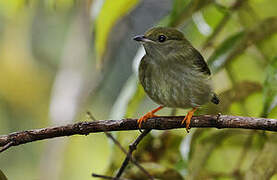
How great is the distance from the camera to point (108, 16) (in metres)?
1.69

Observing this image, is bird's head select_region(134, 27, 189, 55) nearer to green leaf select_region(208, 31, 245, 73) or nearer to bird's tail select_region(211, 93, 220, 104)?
bird's tail select_region(211, 93, 220, 104)

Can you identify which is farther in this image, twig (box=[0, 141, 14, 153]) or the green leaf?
the green leaf

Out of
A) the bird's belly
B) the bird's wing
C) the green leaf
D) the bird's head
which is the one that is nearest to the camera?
the green leaf

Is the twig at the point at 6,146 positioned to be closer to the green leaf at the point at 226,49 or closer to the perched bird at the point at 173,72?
the perched bird at the point at 173,72

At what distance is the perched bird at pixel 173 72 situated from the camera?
2.00m

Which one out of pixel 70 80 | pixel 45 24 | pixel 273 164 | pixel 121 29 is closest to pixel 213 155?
pixel 273 164

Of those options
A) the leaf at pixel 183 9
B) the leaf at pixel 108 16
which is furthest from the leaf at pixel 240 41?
the leaf at pixel 108 16

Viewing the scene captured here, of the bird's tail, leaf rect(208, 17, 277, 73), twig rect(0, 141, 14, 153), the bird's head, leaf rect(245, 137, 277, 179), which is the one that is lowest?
leaf rect(245, 137, 277, 179)

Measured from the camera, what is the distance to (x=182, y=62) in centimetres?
222

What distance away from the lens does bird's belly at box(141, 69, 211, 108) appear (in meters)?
1.99

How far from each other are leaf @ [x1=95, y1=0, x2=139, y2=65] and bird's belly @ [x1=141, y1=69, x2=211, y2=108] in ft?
1.24

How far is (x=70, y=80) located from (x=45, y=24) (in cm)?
284

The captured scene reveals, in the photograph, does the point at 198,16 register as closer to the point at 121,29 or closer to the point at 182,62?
the point at 182,62

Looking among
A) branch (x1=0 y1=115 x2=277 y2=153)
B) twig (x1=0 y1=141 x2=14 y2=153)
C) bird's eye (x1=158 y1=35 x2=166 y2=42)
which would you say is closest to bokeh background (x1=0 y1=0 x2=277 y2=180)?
bird's eye (x1=158 y1=35 x2=166 y2=42)
